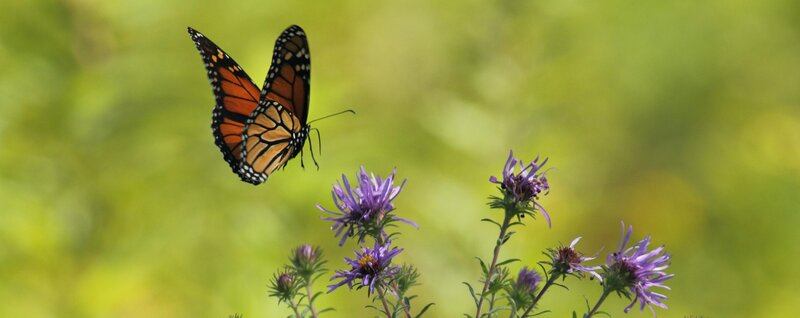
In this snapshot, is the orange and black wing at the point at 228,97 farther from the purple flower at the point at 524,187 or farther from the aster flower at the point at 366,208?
the purple flower at the point at 524,187

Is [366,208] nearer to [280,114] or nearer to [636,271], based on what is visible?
[636,271]

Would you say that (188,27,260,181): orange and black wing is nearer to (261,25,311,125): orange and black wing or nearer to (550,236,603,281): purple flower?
(261,25,311,125): orange and black wing

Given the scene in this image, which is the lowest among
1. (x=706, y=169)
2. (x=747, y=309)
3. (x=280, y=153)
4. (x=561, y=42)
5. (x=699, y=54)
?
(x=280, y=153)

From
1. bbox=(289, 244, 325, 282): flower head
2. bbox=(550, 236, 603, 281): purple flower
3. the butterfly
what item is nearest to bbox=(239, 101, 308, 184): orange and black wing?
the butterfly

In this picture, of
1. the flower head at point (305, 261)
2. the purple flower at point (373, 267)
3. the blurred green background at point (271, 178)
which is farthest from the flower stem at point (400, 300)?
the blurred green background at point (271, 178)

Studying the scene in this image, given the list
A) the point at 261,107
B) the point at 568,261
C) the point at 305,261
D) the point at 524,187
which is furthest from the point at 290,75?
the point at 568,261

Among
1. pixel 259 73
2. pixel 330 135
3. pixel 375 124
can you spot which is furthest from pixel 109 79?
pixel 375 124

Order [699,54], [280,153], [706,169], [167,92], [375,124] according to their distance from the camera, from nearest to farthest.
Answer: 1. [280,153]
2. [167,92]
3. [375,124]
4. [706,169]
5. [699,54]

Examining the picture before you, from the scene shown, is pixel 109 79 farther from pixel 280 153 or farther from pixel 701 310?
pixel 701 310
